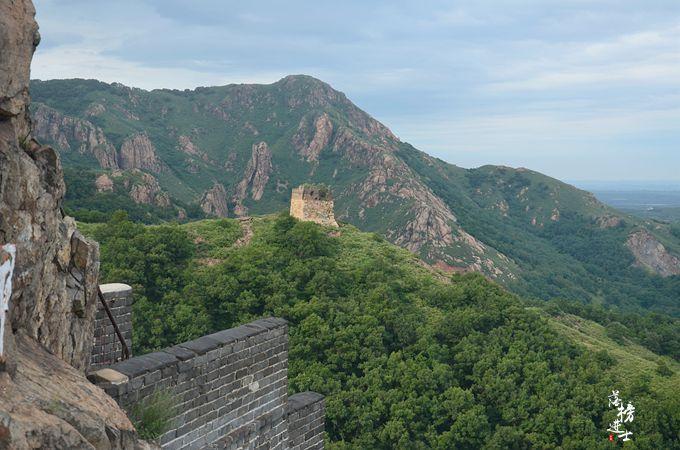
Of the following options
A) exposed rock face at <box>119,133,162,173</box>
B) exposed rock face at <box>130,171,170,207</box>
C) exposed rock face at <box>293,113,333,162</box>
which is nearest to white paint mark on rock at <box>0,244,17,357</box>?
exposed rock face at <box>130,171,170,207</box>

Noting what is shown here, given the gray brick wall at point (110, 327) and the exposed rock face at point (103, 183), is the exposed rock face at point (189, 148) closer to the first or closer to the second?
the exposed rock face at point (103, 183)

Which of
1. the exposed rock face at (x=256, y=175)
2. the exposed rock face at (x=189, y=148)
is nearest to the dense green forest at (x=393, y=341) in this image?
the exposed rock face at (x=256, y=175)

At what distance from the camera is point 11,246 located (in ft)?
15.1

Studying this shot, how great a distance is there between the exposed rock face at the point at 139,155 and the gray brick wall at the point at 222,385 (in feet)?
294

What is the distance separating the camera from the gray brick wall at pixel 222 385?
671 centimetres

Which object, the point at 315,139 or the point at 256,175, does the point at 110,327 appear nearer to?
the point at 256,175

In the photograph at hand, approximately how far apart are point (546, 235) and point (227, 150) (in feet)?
221

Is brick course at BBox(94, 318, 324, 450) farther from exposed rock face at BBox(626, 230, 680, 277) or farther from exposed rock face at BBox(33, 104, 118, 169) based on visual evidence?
exposed rock face at BBox(626, 230, 680, 277)

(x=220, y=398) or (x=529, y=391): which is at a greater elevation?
(x=220, y=398)

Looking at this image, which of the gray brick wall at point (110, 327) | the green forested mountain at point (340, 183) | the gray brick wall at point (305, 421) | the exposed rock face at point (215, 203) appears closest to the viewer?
the gray brick wall at point (110, 327)

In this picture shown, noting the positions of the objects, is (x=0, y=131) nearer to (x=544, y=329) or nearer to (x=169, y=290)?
(x=169, y=290)

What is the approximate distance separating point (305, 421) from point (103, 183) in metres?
47.8

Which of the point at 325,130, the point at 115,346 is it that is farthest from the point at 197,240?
the point at 325,130

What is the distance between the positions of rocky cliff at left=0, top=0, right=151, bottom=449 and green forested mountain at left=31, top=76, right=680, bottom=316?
4055cm
